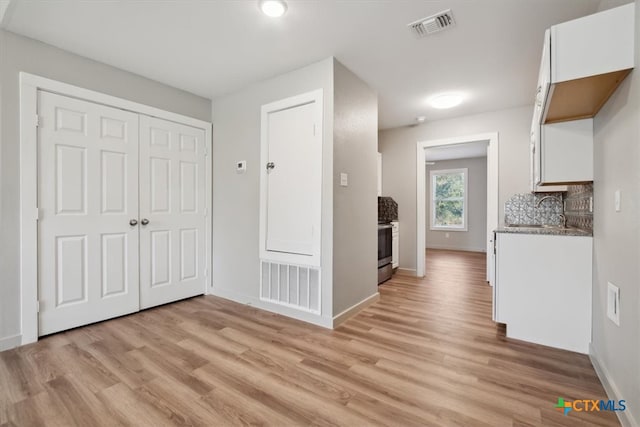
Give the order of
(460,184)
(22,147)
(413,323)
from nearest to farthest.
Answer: (22,147), (413,323), (460,184)

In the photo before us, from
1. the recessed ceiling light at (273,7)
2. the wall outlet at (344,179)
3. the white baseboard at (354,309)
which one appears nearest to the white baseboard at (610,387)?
the white baseboard at (354,309)

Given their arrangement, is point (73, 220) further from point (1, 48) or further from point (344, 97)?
point (344, 97)

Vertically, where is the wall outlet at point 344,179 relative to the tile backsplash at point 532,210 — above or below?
above

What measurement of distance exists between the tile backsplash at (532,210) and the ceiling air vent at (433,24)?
2.73 m

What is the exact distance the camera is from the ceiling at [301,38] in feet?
6.57

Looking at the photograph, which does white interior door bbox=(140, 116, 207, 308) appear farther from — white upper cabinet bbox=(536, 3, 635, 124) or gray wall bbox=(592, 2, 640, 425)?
gray wall bbox=(592, 2, 640, 425)

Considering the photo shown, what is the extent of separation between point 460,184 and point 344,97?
646 cm

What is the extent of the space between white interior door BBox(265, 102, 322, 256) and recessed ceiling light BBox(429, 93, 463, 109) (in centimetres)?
183

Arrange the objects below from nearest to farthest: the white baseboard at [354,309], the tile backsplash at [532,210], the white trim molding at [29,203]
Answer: the white trim molding at [29,203] < the white baseboard at [354,309] < the tile backsplash at [532,210]

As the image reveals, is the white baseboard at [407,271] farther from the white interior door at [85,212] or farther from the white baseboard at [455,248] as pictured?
the white baseboard at [455,248]

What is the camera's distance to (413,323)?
272cm

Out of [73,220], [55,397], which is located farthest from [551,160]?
[73,220]

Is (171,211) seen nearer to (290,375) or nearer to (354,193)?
(354,193)

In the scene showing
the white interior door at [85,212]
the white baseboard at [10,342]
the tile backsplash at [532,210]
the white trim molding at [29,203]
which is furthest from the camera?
the tile backsplash at [532,210]
